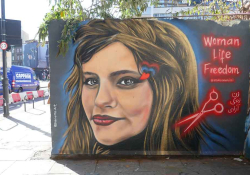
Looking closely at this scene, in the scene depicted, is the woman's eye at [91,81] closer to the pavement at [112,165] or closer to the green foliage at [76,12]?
the green foliage at [76,12]

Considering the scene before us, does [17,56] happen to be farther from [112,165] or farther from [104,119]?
[112,165]

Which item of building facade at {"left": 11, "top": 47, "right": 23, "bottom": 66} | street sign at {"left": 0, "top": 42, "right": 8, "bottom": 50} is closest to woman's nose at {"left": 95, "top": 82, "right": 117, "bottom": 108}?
street sign at {"left": 0, "top": 42, "right": 8, "bottom": 50}

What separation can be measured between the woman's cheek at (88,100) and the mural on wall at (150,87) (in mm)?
24

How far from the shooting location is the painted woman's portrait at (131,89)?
17.8ft

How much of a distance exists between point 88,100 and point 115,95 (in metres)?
0.66

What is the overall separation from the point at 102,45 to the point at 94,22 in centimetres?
57

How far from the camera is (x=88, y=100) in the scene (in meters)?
5.50

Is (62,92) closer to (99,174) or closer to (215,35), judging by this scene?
(99,174)

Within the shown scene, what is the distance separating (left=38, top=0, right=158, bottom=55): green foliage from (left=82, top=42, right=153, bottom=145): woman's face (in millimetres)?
822

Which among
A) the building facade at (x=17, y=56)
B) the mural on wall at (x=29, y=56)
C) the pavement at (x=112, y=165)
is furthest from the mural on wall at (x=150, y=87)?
the building facade at (x=17, y=56)

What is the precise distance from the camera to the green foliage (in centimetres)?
539

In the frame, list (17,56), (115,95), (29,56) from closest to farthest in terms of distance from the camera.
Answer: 1. (115,95)
2. (29,56)
3. (17,56)

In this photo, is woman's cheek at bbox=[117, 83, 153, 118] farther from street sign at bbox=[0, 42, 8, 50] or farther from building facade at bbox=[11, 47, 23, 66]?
building facade at bbox=[11, 47, 23, 66]

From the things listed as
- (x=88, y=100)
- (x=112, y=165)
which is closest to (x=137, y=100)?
(x=88, y=100)
